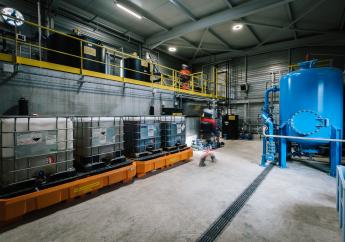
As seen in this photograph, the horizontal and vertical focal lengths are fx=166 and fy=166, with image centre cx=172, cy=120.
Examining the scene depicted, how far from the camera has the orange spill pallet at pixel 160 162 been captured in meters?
4.60

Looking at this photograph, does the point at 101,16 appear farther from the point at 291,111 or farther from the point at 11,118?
the point at 291,111

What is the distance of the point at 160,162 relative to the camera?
5.10m

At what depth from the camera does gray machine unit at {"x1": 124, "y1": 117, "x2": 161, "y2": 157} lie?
484cm

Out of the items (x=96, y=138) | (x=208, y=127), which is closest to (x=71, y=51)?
(x=96, y=138)

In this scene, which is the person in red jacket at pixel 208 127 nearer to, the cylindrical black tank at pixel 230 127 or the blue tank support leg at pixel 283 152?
the cylindrical black tank at pixel 230 127

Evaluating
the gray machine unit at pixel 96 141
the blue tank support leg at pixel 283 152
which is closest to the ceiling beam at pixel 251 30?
the blue tank support leg at pixel 283 152

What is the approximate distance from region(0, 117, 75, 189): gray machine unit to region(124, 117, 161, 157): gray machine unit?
1.77 metres

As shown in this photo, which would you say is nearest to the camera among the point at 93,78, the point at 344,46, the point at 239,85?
the point at 93,78

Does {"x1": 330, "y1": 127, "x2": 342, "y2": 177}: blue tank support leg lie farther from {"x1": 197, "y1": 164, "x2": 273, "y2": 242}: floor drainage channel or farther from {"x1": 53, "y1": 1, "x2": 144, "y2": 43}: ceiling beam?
{"x1": 53, "y1": 1, "x2": 144, "y2": 43}: ceiling beam

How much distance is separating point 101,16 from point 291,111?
10781 mm

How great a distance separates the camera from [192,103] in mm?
11070

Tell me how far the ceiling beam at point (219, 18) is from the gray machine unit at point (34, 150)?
9.37 meters

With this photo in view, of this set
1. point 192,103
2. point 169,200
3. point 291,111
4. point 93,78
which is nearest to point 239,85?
point 192,103

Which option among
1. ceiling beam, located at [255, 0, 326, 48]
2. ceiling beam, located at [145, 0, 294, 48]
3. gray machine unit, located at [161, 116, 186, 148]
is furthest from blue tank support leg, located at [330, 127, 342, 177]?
ceiling beam, located at [255, 0, 326, 48]
